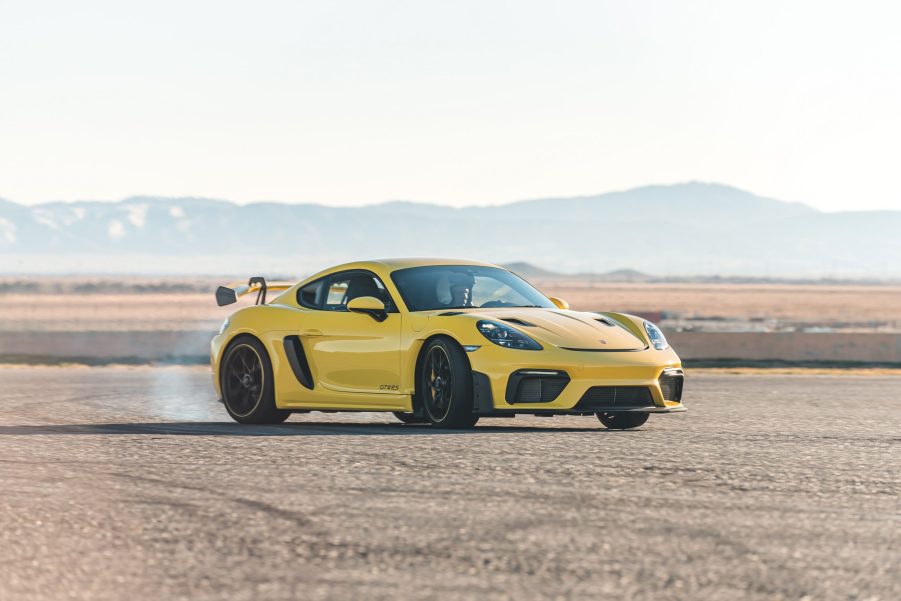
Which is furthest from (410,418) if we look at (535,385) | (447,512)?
(447,512)

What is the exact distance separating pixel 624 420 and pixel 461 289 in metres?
1.63

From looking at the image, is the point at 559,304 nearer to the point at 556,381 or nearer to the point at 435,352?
the point at 435,352

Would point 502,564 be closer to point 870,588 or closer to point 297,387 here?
point 870,588

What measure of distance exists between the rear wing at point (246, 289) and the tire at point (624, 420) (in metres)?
3.02

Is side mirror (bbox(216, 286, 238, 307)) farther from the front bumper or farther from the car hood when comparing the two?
the front bumper

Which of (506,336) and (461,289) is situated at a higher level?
(461,289)

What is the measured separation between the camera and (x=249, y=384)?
41.1 feet

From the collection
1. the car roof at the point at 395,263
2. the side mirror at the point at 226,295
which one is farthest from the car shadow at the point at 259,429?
the car roof at the point at 395,263

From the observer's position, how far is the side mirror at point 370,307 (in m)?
11.7

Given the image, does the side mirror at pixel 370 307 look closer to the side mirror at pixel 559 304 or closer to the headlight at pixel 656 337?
the side mirror at pixel 559 304

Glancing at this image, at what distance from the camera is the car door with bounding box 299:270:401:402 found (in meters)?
11.7

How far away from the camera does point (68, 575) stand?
19.1ft

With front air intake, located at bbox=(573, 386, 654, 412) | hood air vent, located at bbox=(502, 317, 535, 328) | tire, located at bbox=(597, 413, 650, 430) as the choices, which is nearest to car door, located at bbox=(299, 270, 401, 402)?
hood air vent, located at bbox=(502, 317, 535, 328)

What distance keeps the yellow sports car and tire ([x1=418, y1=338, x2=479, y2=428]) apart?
0.4 inches
